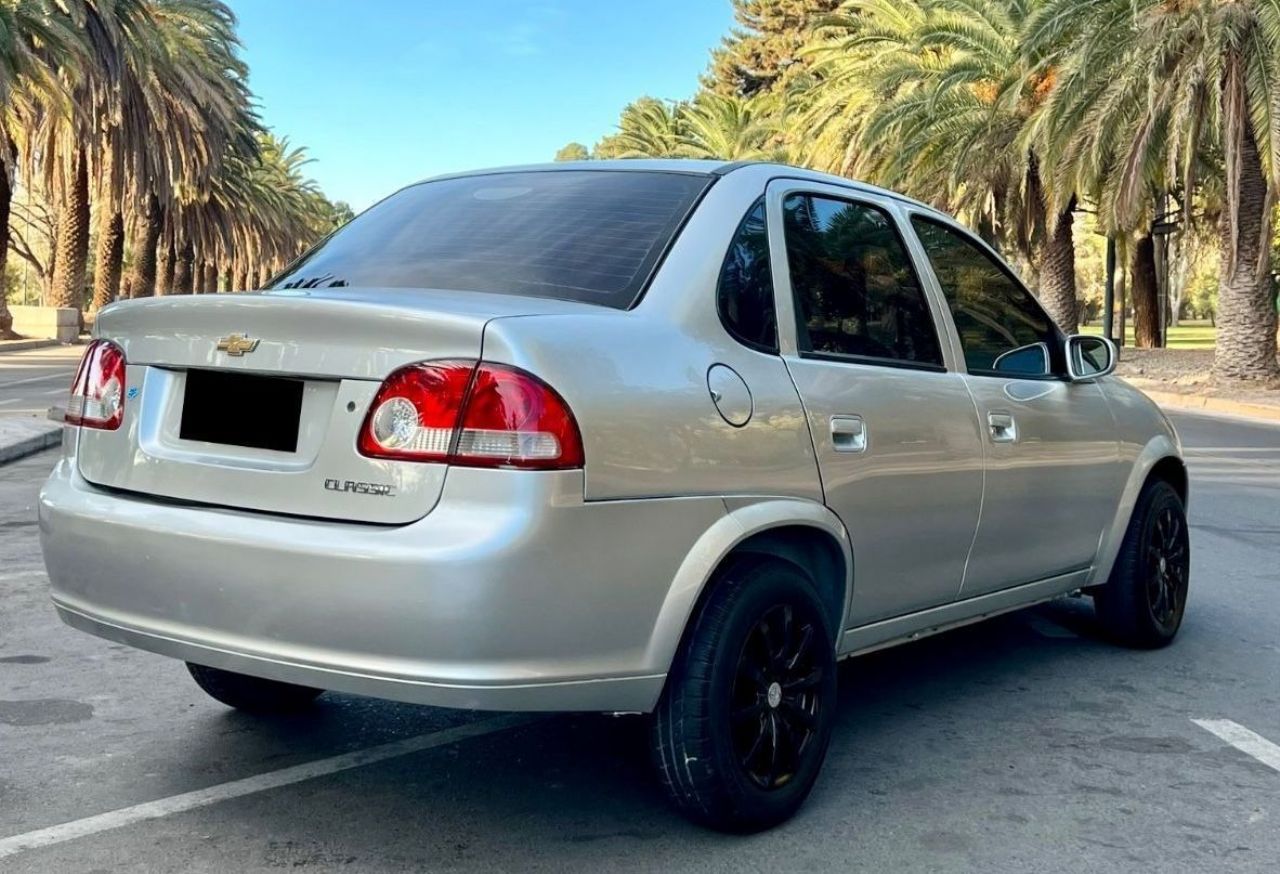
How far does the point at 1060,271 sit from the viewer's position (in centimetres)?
3072

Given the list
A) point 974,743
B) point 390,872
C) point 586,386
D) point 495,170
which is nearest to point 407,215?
point 495,170

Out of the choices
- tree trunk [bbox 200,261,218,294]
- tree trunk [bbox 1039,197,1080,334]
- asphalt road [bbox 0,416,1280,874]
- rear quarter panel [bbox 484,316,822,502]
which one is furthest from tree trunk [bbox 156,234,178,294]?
rear quarter panel [bbox 484,316,822,502]

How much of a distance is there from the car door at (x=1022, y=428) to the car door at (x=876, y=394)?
0.13 metres

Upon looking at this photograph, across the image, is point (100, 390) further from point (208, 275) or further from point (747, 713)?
point (208, 275)

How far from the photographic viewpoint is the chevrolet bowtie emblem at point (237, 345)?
326cm

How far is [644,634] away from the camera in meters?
3.16

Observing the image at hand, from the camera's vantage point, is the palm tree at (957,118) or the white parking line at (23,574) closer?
the white parking line at (23,574)

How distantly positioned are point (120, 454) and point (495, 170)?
5.20 feet

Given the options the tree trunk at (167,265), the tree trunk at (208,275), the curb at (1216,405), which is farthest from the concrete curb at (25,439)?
the tree trunk at (208,275)

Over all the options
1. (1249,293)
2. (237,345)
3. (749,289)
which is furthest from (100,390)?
(1249,293)

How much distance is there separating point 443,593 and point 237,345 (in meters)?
0.86

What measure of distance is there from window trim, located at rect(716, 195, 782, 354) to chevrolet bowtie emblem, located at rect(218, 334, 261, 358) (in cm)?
116

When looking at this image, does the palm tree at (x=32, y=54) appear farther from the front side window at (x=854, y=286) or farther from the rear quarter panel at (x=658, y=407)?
the rear quarter panel at (x=658, y=407)

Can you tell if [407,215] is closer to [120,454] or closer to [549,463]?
[120,454]
